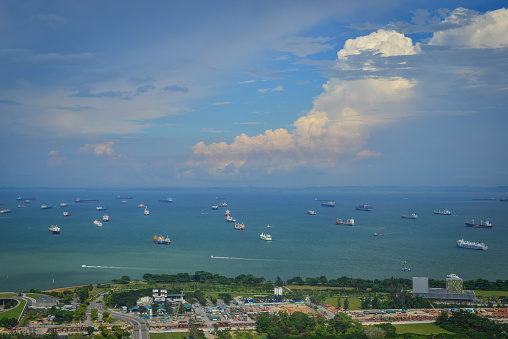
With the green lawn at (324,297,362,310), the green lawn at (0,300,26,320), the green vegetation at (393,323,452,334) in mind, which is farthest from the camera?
the green lawn at (324,297,362,310)

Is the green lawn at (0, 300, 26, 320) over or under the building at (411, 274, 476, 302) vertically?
under

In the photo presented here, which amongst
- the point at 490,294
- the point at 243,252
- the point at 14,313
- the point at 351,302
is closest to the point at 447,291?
the point at 490,294

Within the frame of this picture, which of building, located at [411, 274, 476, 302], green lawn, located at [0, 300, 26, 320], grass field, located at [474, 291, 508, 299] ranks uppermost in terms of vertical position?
building, located at [411, 274, 476, 302]

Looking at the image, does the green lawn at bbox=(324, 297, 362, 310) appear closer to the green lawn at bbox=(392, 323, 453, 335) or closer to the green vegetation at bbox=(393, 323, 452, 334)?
the green lawn at bbox=(392, 323, 453, 335)

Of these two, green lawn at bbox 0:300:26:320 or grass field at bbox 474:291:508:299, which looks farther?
grass field at bbox 474:291:508:299

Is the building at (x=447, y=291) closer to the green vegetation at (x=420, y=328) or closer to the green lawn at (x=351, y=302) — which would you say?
the green lawn at (x=351, y=302)

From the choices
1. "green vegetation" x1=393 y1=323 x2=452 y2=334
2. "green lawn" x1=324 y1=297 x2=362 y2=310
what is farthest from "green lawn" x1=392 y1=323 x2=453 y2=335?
"green lawn" x1=324 y1=297 x2=362 y2=310

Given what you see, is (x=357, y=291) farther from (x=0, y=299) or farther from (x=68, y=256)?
(x=68, y=256)
